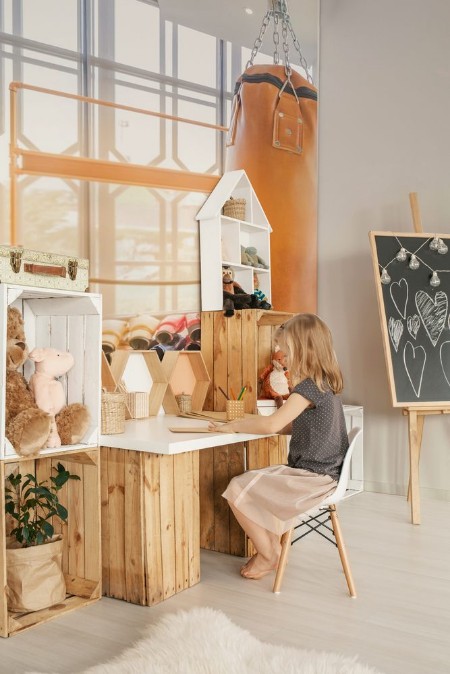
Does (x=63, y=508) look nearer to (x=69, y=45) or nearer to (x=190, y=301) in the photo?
(x=190, y=301)

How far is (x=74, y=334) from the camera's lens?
2465mm

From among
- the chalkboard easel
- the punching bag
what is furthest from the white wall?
the chalkboard easel

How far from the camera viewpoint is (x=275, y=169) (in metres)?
4.07

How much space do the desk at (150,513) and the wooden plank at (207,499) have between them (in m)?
0.47

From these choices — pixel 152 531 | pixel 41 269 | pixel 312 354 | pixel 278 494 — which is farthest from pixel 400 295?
pixel 41 269

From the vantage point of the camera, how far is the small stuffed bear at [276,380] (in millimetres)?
3244

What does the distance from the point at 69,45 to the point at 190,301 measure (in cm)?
128

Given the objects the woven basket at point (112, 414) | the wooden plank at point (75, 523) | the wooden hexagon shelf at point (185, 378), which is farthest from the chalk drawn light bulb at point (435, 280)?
the wooden plank at point (75, 523)

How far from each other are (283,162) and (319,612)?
2699mm

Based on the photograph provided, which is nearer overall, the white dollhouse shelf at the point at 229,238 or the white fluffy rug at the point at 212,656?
the white fluffy rug at the point at 212,656

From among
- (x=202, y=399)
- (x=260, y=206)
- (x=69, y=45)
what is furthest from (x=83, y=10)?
(x=202, y=399)

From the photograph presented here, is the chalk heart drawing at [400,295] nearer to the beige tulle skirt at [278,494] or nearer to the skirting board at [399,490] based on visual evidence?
the skirting board at [399,490]

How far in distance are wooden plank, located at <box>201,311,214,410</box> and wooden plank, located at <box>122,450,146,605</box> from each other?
103 cm

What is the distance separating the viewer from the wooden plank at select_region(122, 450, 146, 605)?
2.34 m
